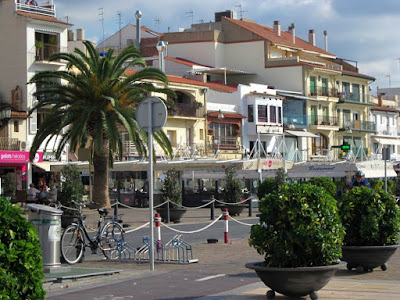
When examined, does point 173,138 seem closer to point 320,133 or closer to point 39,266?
point 320,133

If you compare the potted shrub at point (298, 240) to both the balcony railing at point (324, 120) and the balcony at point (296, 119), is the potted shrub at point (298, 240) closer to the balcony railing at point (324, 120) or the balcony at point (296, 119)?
the balcony at point (296, 119)

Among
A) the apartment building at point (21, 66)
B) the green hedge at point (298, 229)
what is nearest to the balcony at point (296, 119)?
the apartment building at point (21, 66)

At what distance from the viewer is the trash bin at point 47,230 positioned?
14156 mm

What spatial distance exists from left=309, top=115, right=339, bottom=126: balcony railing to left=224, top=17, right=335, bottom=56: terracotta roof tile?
8026 millimetres

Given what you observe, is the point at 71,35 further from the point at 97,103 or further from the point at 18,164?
the point at 97,103

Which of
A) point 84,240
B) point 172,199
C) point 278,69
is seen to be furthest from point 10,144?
point 84,240

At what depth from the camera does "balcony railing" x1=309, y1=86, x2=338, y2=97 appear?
8456cm

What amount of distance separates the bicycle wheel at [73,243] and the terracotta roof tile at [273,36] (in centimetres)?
6767

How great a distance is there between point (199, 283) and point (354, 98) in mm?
80103

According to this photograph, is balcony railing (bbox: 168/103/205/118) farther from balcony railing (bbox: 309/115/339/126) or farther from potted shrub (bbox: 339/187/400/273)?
potted shrub (bbox: 339/187/400/273)

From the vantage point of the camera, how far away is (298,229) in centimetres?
1116

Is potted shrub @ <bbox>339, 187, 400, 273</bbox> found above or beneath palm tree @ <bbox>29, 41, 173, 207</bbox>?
beneath

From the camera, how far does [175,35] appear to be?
83250 millimetres

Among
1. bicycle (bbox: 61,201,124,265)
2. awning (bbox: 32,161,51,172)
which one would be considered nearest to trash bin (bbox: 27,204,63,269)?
bicycle (bbox: 61,201,124,265)
